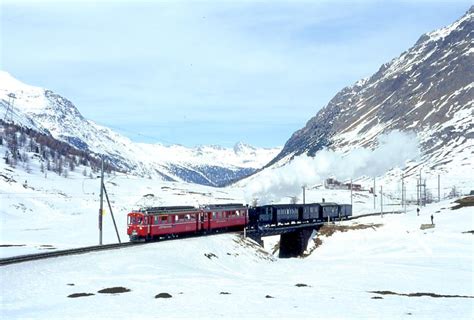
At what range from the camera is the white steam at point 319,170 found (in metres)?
103

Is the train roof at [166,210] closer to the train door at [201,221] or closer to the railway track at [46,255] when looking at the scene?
the train door at [201,221]

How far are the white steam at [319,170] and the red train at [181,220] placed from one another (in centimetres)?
1726

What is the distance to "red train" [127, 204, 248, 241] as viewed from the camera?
2510 inches

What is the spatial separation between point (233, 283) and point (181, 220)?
86.8ft

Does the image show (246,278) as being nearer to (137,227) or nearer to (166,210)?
(137,227)

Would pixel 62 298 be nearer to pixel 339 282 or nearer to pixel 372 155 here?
pixel 339 282

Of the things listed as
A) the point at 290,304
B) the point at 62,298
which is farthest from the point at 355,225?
the point at 62,298

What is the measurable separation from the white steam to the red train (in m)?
17.3

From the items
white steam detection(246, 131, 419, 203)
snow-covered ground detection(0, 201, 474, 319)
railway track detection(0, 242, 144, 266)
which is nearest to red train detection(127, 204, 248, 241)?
railway track detection(0, 242, 144, 266)

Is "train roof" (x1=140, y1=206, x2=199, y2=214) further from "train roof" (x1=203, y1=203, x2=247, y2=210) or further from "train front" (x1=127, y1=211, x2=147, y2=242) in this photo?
"train roof" (x1=203, y1=203, x2=247, y2=210)

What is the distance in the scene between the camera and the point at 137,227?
6347 centimetres

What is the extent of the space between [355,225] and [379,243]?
568 inches

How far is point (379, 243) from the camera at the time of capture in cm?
8519

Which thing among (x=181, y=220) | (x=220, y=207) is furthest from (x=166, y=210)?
(x=220, y=207)
